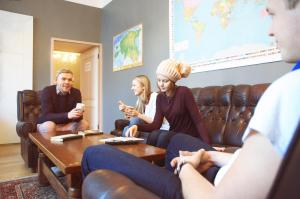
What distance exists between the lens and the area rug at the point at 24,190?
194 cm

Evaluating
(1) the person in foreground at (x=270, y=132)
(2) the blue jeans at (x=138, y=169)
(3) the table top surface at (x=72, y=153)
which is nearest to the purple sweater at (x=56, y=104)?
(3) the table top surface at (x=72, y=153)

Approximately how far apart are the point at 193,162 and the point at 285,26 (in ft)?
1.72

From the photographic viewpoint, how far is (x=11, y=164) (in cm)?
292

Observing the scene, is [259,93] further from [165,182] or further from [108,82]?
[108,82]

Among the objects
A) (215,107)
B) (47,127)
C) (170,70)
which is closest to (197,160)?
Answer: (170,70)

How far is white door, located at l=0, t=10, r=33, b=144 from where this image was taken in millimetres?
4086

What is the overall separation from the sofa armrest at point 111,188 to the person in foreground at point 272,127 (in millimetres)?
158

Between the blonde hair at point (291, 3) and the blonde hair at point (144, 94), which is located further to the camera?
the blonde hair at point (144, 94)

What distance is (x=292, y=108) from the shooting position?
15.1 inches

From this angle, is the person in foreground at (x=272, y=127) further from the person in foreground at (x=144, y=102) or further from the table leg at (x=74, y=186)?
the person in foreground at (x=144, y=102)

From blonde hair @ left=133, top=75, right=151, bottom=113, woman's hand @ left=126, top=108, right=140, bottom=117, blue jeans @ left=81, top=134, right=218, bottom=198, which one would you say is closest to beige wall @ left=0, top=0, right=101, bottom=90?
blonde hair @ left=133, top=75, right=151, bottom=113

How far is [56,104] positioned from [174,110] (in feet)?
5.37

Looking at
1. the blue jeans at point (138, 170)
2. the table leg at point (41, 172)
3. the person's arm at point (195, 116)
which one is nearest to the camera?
the blue jeans at point (138, 170)

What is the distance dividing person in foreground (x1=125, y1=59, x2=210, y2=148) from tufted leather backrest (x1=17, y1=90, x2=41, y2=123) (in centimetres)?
186
